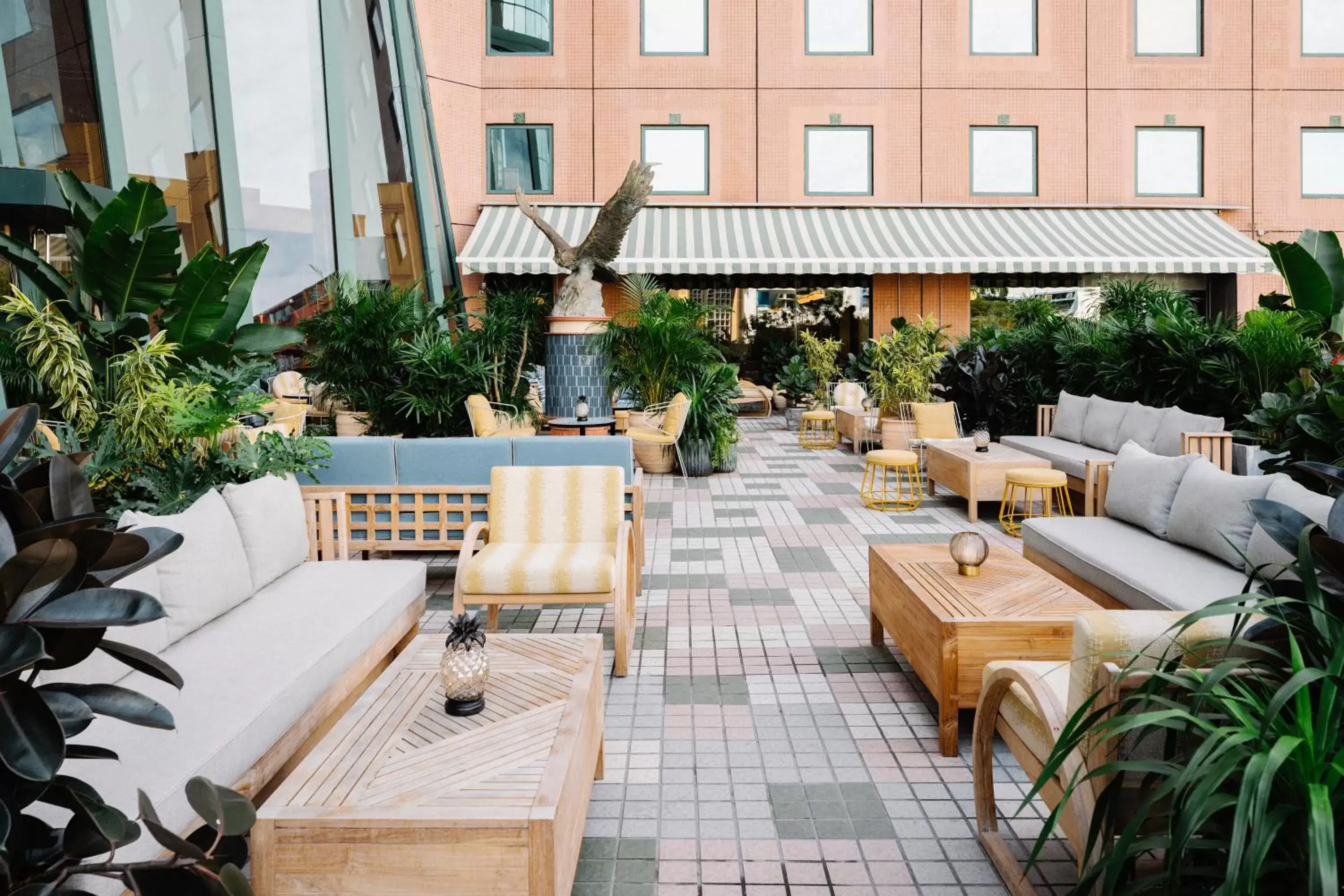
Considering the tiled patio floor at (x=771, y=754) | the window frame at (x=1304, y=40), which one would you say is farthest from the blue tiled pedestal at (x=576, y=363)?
the window frame at (x=1304, y=40)

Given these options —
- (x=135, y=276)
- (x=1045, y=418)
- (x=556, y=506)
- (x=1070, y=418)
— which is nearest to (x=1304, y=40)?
(x=1045, y=418)

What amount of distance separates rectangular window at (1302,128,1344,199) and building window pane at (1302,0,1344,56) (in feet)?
4.81

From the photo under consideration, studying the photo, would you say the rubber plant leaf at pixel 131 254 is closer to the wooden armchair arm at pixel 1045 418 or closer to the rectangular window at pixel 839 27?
the wooden armchair arm at pixel 1045 418

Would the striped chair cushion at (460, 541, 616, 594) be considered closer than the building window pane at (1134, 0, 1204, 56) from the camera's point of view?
Yes

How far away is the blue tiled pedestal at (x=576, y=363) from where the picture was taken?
1212 centimetres

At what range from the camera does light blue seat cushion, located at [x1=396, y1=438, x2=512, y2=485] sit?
6152mm

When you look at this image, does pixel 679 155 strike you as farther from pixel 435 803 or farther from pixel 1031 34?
pixel 435 803

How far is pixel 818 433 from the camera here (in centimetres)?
1577

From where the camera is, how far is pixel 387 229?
13.2 metres

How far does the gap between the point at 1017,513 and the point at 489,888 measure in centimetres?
750

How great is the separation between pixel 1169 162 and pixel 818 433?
916 cm

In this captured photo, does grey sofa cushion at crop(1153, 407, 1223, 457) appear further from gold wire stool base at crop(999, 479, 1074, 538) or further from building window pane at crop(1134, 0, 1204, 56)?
building window pane at crop(1134, 0, 1204, 56)

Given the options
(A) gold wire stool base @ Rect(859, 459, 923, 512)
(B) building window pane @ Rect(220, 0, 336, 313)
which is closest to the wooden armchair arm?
(A) gold wire stool base @ Rect(859, 459, 923, 512)

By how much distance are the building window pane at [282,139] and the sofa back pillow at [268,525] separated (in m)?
4.60
